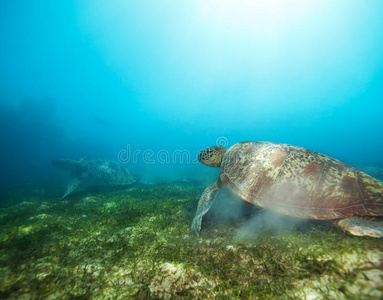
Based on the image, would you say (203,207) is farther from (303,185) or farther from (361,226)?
(361,226)

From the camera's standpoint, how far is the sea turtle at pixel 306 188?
232 centimetres

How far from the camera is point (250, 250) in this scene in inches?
85.7

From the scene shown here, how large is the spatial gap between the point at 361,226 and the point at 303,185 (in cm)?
88


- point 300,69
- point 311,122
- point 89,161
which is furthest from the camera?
point 311,122

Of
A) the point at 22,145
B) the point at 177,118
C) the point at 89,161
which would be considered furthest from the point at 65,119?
the point at 89,161

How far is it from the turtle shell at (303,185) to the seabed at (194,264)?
45cm

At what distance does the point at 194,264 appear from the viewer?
201 centimetres

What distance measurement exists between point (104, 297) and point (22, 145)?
70846 millimetres

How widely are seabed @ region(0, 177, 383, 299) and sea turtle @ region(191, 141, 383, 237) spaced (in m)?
0.31

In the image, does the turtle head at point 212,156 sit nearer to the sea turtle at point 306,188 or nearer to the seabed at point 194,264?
the sea turtle at point 306,188

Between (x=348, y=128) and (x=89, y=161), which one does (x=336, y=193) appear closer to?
(x=89, y=161)

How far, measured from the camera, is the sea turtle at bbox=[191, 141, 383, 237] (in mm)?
2320

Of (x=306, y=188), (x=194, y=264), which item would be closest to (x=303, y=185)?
(x=306, y=188)

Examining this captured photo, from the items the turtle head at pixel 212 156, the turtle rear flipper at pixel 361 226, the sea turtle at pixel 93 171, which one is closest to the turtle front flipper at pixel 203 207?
the turtle head at pixel 212 156
